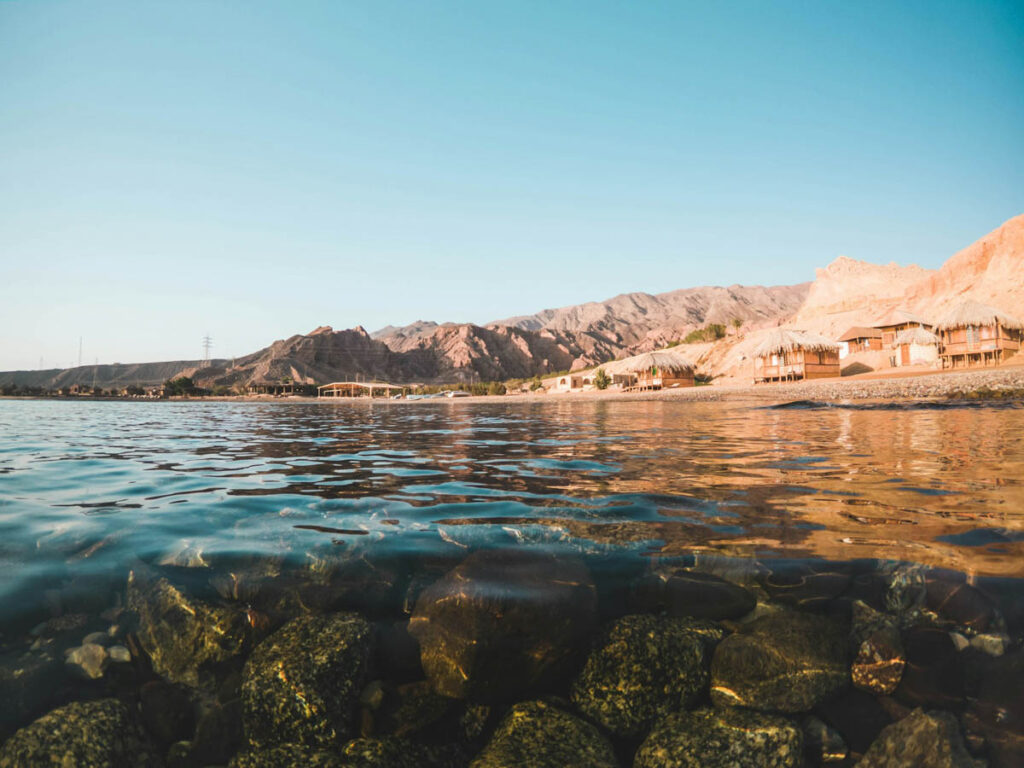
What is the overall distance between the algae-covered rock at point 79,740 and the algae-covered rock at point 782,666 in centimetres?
301

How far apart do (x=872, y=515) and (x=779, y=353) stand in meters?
43.5

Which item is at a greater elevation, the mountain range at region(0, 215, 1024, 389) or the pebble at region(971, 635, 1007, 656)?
the mountain range at region(0, 215, 1024, 389)

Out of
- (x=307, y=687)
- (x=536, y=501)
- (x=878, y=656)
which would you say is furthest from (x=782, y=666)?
(x=536, y=501)

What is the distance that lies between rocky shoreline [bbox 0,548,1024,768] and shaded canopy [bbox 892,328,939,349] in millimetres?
49633

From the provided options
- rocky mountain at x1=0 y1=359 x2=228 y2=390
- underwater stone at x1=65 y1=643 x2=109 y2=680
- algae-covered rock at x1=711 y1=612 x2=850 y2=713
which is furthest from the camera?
rocky mountain at x1=0 y1=359 x2=228 y2=390

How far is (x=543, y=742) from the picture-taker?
7.73 feet

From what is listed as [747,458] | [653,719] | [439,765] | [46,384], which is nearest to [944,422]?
[747,458]

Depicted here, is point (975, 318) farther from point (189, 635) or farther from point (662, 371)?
point (189, 635)

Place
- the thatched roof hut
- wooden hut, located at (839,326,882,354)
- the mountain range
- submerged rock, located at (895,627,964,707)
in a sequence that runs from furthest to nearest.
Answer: the mountain range < wooden hut, located at (839,326,882,354) < the thatched roof hut < submerged rock, located at (895,627,964,707)

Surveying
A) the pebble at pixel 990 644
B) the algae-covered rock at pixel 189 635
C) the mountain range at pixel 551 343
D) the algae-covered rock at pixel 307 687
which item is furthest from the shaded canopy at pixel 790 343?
the algae-covered rock at pixel 189 635

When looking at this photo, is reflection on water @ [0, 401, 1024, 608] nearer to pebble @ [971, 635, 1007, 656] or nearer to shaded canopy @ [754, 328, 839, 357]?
pebble @ [971, 635, 1007, 656]

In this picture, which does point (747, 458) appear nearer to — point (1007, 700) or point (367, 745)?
point (1007, 700)

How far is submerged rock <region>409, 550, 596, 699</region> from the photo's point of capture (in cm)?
269

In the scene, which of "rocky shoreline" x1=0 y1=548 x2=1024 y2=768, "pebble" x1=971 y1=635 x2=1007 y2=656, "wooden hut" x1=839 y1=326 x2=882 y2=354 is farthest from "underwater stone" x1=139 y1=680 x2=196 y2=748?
"wooden hut" x1=839 y1=326 x2=882 y2=354
